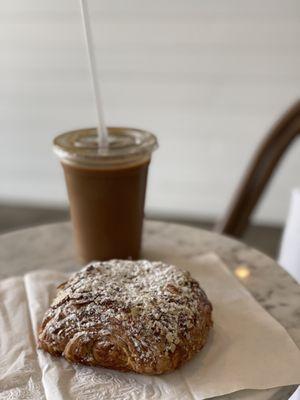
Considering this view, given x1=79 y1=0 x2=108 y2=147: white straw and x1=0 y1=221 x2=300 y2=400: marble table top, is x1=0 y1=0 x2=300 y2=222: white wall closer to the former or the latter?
x1=0 y1=221 x2=300 y2=400: marble table top

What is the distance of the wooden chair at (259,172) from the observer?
1.33 m

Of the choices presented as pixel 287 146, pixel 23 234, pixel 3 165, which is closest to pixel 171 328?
pixel 23 234

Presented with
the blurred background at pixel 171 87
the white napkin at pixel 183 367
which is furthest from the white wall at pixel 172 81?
the white napkin at pixel 183 367

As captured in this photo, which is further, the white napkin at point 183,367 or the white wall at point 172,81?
the white wall at point 172,81

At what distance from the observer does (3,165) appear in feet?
9.28

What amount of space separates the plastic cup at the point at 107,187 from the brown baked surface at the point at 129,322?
185 mm

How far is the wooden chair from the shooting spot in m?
1.33

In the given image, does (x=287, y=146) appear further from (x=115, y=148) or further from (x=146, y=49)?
(x=146, y=49)

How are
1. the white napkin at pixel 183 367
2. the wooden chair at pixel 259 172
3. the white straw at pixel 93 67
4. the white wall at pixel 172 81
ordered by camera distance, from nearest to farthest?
1. the white napkin at pixel 183 367
2. the white straw at pixel 93 67
3. the wooden chair at pixel 259 172
4. the white wall at pixel 172 81

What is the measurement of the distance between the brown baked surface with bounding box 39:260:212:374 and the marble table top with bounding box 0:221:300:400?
156 millimetres

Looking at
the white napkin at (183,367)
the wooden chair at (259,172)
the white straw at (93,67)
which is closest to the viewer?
the white napkin at (183,367)

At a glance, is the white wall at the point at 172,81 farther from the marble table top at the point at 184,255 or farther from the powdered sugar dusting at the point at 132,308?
the powdered sugar dusting at the point at 132,308

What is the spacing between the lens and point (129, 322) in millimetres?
657

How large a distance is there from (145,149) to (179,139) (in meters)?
1.62
